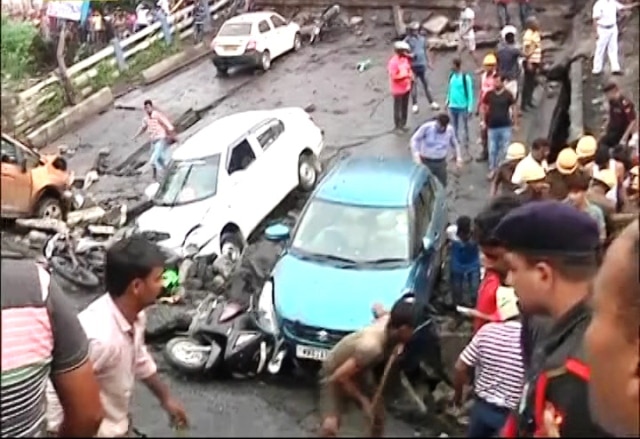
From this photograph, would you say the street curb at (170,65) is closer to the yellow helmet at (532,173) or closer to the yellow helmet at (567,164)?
the yellow helmet at (532,173)

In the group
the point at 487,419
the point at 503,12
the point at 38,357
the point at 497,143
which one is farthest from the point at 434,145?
the point at 38,357

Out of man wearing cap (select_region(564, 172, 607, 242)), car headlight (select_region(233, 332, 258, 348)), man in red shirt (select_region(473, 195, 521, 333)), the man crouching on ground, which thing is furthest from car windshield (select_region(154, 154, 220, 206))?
the man crouching on ground

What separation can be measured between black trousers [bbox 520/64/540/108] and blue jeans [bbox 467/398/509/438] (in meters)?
11.7

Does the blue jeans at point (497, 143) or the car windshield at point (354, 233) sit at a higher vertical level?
the car windshield at point (354, 233)

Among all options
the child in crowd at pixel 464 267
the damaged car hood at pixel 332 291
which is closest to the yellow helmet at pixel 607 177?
the child in crowd at pixel 464 267

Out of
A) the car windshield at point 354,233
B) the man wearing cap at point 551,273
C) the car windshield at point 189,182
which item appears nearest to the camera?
the man wearing cap at point 551,273

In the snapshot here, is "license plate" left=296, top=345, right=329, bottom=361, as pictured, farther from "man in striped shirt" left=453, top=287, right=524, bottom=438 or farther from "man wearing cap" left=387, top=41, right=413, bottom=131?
"man wearing cap" left=387, top=41, right=413, bottom=131

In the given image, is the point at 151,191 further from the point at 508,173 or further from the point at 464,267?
the point at 464,267

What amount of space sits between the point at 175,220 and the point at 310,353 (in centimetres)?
354

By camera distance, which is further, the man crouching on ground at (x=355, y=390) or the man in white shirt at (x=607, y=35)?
the man in white shirt at (x=607, y=35)

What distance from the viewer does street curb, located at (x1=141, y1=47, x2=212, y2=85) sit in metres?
18.2

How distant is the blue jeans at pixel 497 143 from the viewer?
1296cm

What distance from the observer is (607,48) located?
15.1 meters

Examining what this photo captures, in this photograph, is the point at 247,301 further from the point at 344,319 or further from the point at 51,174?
the point at 51,174
